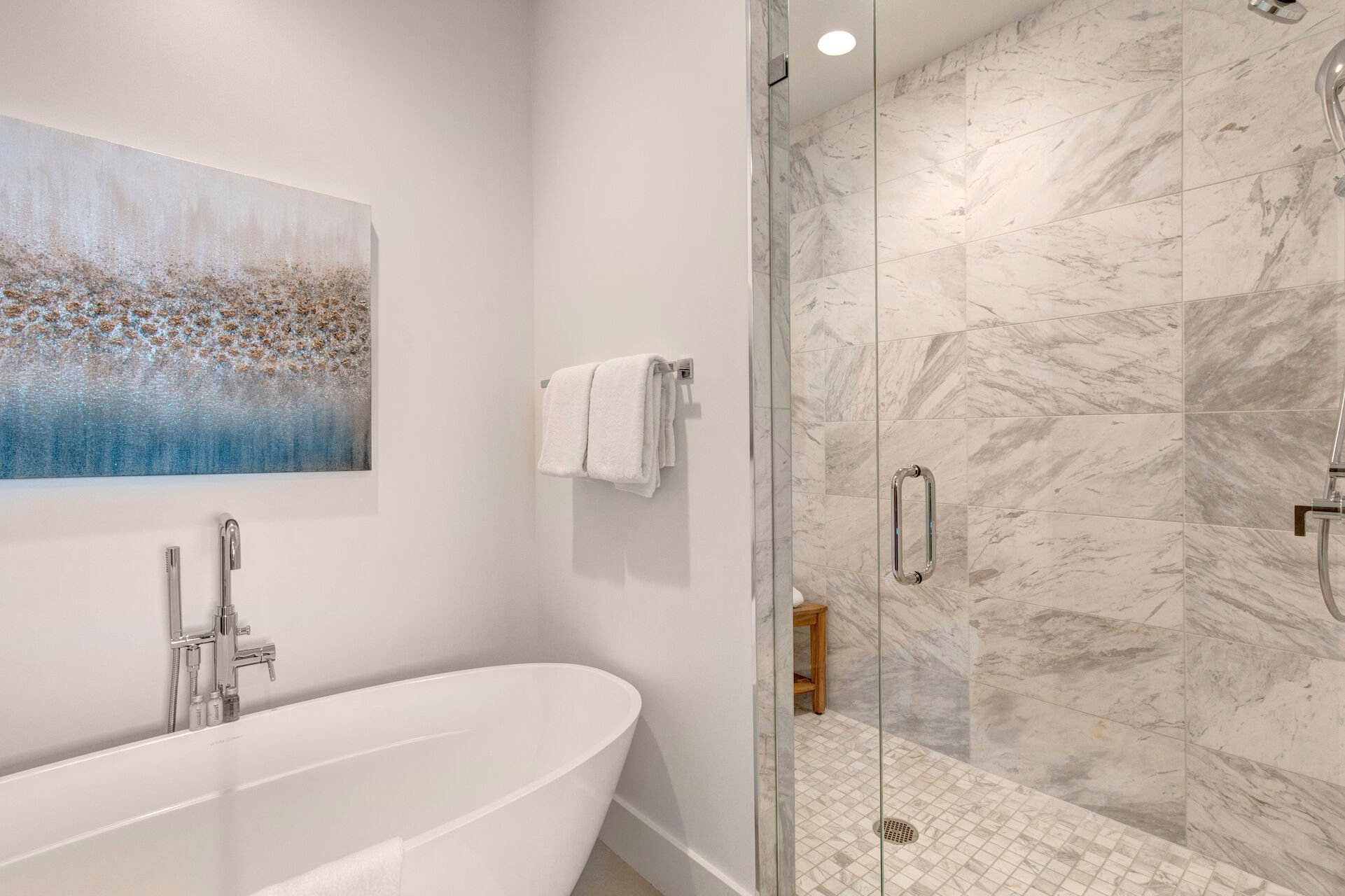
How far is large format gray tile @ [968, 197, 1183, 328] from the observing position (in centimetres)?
124

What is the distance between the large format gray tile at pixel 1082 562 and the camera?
49.1 inches

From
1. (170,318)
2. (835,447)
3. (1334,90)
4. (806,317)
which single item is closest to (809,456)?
(835,447)

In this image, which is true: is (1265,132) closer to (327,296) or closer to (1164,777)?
(1164,777)

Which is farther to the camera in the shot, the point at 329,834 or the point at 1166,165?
the point at 329,834

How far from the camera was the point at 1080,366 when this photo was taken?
1342mm

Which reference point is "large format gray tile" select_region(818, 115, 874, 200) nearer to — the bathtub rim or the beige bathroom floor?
the bathtub rim

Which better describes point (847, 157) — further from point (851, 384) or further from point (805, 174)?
point (851, 384)

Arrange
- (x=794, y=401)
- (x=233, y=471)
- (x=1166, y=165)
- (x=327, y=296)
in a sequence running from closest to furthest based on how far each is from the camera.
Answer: (x=1166, y=165), (x=794, y=401), (x=233, y=471), (x=327, y=296)

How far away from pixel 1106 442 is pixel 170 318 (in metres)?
2.13

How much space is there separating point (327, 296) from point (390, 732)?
3.92 ft

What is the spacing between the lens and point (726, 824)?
1584 millimetres

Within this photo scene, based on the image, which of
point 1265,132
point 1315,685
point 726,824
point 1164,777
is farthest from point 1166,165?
point 726,824

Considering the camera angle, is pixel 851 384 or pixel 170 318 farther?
pixel 170 318

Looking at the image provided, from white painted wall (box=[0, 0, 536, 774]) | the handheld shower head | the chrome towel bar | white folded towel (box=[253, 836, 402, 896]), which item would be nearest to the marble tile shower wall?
the chrome towel bar
